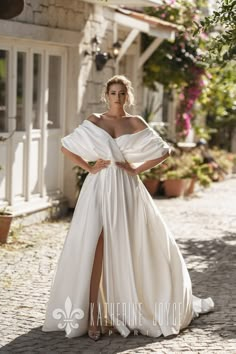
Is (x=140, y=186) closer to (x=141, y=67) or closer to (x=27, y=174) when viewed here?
(x=27, y=174)

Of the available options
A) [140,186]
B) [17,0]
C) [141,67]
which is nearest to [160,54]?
[141,67]

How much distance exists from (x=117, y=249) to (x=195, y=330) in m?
0.84

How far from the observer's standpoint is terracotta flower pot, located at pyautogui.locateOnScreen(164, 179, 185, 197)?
1435 centimetres

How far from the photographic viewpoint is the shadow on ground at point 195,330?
18.5ft

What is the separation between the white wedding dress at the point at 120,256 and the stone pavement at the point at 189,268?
152 mm

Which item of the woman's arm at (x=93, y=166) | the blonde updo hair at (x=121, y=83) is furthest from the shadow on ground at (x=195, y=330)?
the blonde updo hair at (x=121, y=83)

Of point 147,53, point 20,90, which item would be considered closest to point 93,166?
point 20,90

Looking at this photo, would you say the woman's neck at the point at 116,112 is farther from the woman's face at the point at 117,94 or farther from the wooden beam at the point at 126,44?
the wooden beam at the point at 126,44

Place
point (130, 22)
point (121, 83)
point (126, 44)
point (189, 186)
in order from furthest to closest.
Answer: point (189, 186) → point (126, 44) → point (130, 22) → point (121, 83)

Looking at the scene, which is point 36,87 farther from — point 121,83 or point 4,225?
point 121,83

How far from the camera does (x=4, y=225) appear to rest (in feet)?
30.7

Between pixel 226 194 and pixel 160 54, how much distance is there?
2.92 metres

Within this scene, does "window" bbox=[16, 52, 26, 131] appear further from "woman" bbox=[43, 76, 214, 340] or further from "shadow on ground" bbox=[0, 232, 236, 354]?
"woman" bbox=[43, 76, 214, 340]

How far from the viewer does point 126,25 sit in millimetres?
13336
